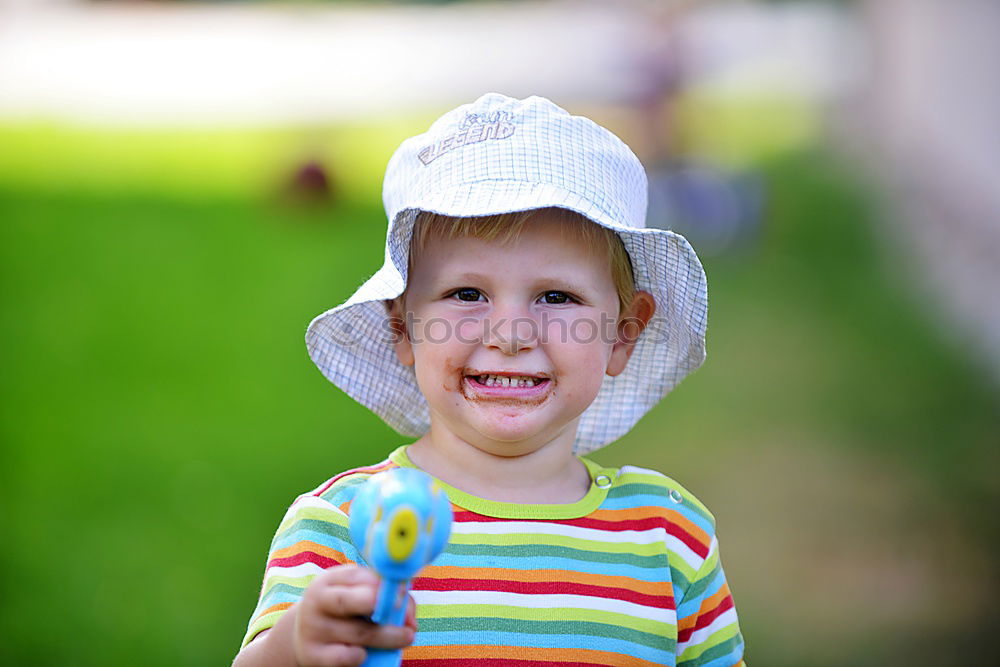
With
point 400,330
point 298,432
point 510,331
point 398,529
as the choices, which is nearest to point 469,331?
point 510,331

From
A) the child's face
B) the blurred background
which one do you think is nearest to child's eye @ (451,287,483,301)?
the child's face

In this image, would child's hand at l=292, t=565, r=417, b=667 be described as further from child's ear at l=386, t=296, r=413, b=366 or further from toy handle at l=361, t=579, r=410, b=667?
child's ear at l=386, t=296, r=413, b=366

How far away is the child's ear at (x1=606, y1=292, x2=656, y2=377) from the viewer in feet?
6.55

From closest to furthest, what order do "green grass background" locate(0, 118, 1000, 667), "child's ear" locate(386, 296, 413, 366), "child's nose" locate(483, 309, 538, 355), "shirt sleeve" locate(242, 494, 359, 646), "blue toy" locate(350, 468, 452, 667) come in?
1. "blue toy" locate(350, 468, 452, 667)
2. "shirt sleeve" locate(242, 494, 359, 646)
3. "child's nose" locate(483, 309, 538, 355)
4. "child's ear" locate(386, 296, 413, 366)
5. "green grass background" locate(0, 118, 1000, 667)

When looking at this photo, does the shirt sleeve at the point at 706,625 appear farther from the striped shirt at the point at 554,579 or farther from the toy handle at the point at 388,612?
the toy handle at the point at 388,612

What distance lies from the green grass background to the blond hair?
1.53 meters

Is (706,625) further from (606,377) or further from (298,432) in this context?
(298,432)

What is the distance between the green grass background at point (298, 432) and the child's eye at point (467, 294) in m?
1.53

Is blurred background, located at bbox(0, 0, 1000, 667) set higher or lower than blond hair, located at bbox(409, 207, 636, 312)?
higher

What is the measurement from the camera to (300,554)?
1.67 m

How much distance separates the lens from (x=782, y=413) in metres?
4.69

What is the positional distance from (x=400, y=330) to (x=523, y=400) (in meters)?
0.28

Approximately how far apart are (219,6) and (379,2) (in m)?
2.63

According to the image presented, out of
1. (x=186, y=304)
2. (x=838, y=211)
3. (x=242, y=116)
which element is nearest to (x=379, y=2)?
(x=242, y=116)
